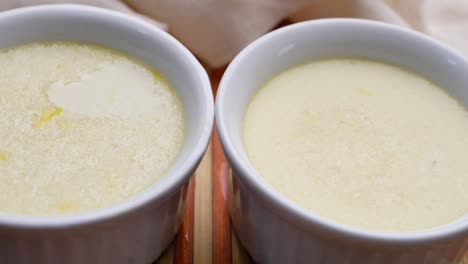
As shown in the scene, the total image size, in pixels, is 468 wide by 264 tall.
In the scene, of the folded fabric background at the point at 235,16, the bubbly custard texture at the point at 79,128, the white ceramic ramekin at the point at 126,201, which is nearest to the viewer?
the white ceramic ramekin at the point at 126,201

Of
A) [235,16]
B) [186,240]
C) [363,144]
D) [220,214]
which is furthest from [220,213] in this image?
[235,16]

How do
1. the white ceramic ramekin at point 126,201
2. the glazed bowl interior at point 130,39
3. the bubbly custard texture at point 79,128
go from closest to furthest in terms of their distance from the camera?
the white ceramic ramekin at point 126,201 → the bubbly custard texture at point 79,128 → the glazed bowl interior at point 130,39

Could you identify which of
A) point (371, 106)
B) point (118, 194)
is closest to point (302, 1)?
point (371, 106)

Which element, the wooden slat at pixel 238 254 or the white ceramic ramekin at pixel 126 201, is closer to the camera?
the white ceramic ramekin at pixel 126 201

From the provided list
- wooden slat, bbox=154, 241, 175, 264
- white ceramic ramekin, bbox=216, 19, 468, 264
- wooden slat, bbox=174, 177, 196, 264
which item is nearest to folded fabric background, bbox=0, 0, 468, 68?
white ceramic ramekin, bbox=216, 19, 468, 264

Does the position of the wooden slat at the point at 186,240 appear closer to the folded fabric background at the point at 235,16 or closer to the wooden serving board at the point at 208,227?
the wooden serving board at the point at 208,227

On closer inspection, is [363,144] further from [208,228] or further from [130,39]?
[130,39]

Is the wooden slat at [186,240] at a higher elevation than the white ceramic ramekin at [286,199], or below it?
below

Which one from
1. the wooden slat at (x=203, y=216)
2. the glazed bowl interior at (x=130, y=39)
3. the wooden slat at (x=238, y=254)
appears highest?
the glazed bowl interior at (x=130, y=39)

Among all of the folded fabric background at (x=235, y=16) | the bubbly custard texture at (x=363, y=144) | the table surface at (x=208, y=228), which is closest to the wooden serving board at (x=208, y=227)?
the table surface at (x=208, y=228)
